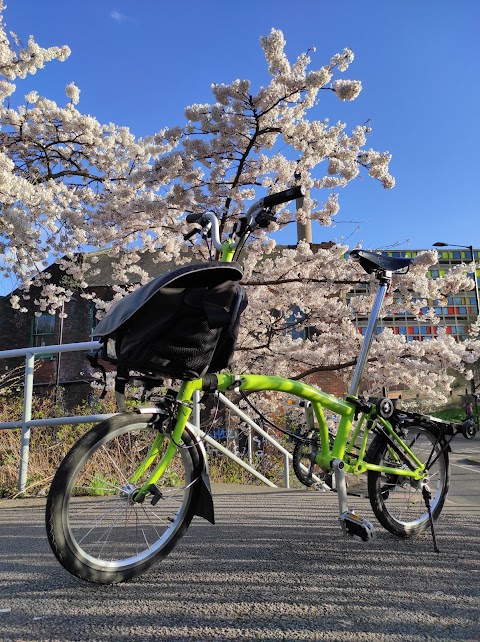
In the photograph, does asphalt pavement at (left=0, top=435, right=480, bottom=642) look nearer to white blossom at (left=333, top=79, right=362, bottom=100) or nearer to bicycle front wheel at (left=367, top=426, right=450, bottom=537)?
bicycle front wheel at (left=367, top=426, right=450, bottom=537)

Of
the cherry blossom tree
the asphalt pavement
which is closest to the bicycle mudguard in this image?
the asphalt pavement

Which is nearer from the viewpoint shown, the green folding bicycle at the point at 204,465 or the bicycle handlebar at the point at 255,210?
the green folding bicycle at the point at 204,465

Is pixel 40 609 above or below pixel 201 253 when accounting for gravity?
below

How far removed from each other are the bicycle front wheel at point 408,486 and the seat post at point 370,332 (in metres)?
0.32

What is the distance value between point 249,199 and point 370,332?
6740 mm

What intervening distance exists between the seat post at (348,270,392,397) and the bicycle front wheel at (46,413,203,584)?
1071 mm

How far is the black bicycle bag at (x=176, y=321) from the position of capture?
167 cm

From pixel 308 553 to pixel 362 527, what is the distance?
282 millimetres

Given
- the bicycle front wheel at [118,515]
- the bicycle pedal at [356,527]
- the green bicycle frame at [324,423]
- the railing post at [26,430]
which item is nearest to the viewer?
the bicycle front wheel at [118,515]

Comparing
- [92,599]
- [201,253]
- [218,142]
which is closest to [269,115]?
[218,142]

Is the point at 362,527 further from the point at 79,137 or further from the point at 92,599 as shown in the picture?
the point at 79,137

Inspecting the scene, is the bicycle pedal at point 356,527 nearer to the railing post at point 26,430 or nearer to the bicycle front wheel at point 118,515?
the bicycle front wheel at point 118,515

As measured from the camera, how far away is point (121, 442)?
260 cm

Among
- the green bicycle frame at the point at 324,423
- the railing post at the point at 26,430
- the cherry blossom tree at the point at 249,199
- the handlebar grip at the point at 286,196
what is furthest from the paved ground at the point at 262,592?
the cherry blossom tree at the point at 249,199
